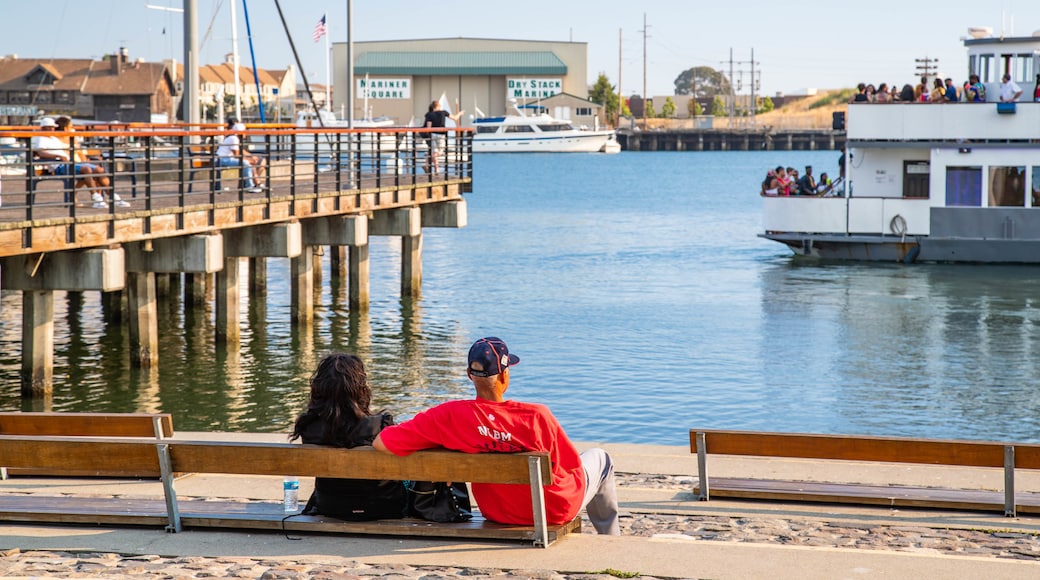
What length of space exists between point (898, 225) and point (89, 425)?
102ft

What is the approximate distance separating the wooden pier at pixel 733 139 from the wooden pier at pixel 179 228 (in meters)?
162

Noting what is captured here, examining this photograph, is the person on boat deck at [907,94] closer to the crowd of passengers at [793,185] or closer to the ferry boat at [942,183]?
the ferry boat at [942,183]

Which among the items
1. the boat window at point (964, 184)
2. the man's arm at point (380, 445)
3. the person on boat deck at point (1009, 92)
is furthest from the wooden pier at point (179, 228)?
the person on boat deck at point (1009, 92)

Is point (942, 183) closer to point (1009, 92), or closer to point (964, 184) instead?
point (964, 184)

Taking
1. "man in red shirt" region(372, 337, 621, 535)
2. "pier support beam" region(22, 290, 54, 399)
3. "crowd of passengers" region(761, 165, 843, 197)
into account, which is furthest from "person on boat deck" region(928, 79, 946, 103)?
"man in red shirt" region(372, 337, 621, 535)

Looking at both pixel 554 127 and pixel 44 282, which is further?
pixel 554 127

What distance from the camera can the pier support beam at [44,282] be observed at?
17.2 m

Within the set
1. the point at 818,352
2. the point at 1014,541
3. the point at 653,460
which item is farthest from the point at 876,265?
the point at 1014,541

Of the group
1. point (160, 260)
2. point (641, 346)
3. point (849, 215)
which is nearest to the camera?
point (160, 260)

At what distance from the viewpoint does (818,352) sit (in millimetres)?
25609

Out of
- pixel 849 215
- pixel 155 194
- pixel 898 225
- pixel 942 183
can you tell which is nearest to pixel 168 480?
pixel 155 194

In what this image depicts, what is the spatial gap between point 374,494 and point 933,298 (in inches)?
1072

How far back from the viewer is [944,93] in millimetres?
36312

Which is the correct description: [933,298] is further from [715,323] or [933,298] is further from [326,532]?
[326,532]
